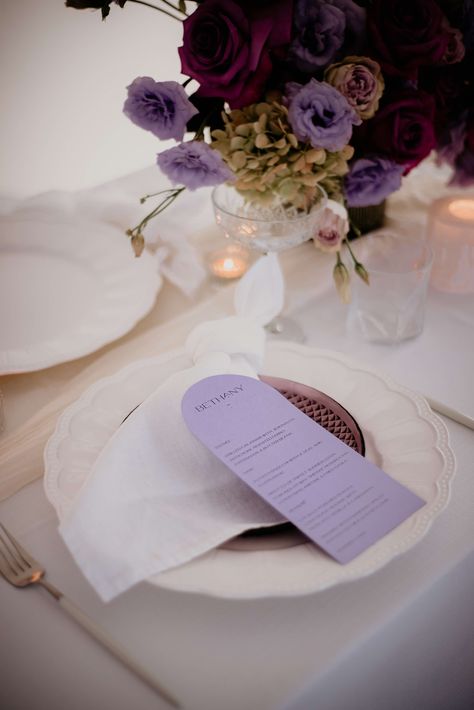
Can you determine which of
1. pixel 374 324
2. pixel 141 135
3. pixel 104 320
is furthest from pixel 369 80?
pixel 141 135

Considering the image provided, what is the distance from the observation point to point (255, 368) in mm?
762

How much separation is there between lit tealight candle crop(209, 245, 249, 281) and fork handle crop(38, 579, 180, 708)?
0.63m

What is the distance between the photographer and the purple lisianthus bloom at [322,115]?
0.74 m

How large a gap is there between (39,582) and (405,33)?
0.76 metres

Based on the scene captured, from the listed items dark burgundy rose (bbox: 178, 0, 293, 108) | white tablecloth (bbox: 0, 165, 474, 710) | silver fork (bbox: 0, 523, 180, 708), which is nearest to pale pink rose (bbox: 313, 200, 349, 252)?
dark burgundy rose (bbox: 178, 0, 293, 108)

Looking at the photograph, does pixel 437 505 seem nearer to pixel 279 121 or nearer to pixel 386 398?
pixel 386 398

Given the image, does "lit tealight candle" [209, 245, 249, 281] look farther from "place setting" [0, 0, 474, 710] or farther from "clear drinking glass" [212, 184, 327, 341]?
"clear drinking glass" [212, 184, 327, 341]

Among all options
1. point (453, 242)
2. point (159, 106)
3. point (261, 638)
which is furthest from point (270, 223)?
point (261, 638)

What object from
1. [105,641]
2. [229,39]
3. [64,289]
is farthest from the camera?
[64,289]

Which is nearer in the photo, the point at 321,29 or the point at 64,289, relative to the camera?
the point at 321,29

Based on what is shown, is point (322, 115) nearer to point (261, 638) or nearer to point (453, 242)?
point (453, 242)

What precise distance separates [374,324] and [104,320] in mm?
404

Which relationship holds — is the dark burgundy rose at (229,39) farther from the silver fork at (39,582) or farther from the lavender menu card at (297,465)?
→ the silver fork at (39,582)

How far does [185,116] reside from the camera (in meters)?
0.75
